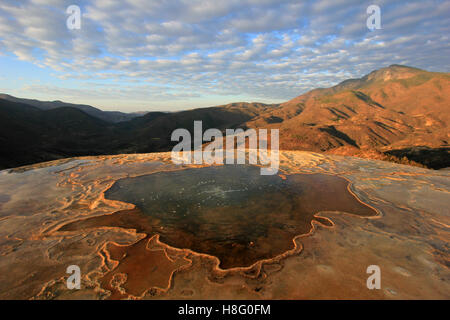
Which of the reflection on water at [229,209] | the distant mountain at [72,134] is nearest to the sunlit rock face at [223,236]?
the reflection on water at [229,209]

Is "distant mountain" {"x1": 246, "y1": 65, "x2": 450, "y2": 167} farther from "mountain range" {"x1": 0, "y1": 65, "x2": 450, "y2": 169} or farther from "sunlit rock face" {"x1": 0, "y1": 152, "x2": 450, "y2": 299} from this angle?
"sunlit rock face" {"x1": 0, "y1": 152, "x2": 450, "y2": 299}

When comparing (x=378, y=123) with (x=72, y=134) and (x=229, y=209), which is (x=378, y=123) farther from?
(x=72, y=134)

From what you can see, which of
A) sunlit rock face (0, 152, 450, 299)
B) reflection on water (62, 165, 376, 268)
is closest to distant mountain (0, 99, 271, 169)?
sunlit rock face (0, 152, 450, 299)

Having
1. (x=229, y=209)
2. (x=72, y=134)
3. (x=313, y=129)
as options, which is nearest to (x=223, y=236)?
(x=229, y=209)
